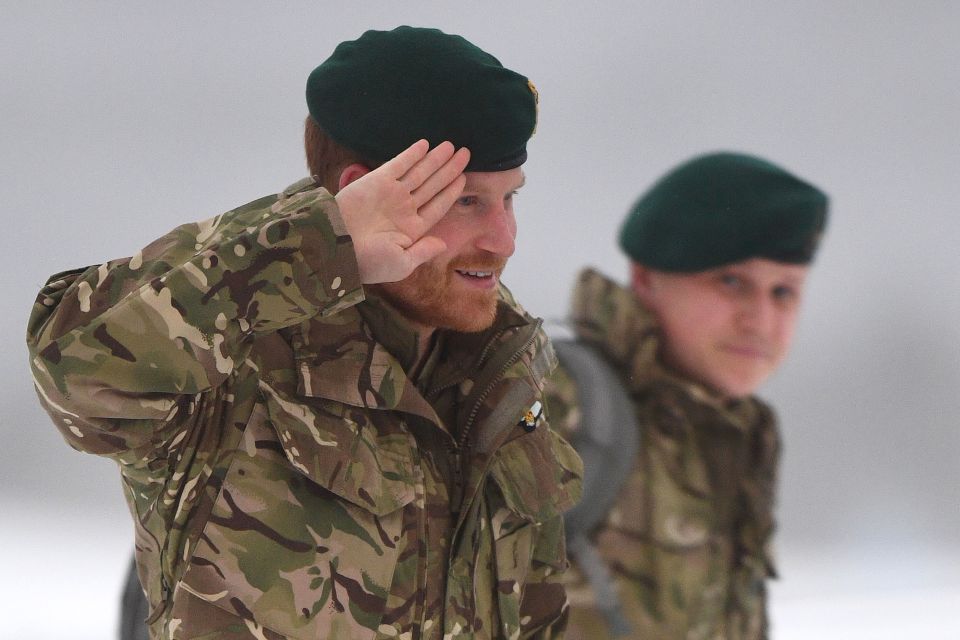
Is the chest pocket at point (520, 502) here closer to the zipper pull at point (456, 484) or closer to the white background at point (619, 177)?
the zipper pull at point (456, 484)

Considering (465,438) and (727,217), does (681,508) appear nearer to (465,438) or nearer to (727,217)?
(727,217)

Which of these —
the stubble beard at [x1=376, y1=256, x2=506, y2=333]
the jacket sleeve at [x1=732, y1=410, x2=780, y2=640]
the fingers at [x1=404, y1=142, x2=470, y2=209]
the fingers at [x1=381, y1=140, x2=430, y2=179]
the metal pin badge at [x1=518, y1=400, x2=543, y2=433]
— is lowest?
the jacket sleeve at [x1=732, y1=410, x2=780, y2=640]

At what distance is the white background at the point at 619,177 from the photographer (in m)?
2.68

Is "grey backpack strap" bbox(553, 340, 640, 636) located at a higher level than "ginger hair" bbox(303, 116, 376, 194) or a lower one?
lower

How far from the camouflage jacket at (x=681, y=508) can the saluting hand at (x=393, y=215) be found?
765 mm

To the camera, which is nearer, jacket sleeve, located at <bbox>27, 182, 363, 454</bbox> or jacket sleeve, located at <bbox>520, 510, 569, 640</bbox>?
jacket sleeve, located at <bbox>27, 182, 363, 454</bbox>

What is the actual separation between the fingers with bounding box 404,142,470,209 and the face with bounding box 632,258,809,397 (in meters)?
0.94

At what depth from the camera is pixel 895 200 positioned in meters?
4.07

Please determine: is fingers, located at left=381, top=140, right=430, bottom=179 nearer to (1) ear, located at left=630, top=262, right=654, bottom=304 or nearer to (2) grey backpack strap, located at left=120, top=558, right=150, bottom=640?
(2) grey backpack strap, located at left=120, top=558, right=150, bottom=640

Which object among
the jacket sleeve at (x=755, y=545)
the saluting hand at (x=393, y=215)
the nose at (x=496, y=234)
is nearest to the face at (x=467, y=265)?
the nose at (x=496, y=234)

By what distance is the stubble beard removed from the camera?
1.11 meters

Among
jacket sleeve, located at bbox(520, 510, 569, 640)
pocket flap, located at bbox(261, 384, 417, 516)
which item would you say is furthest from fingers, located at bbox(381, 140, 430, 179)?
jacket sleeve, located at bbox(520, 510, 569, 640)

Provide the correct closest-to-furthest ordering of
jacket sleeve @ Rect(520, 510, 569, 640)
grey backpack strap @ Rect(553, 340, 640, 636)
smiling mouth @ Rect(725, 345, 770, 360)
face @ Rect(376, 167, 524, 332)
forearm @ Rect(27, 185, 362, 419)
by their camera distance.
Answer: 1. forearm @ Rect(27, 185, 362, 419)
2. face @ Rect(376, 167, 524, 332)
3. jacket sleeve @ Rect(520, 510, 569, 640)
4. grey backpack strap @ Rect(553, 340, 640, 636)
5. smiling mouth @ Rect(725, 345, 770, 360)

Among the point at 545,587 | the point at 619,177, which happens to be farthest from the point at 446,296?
the point at 619,177
